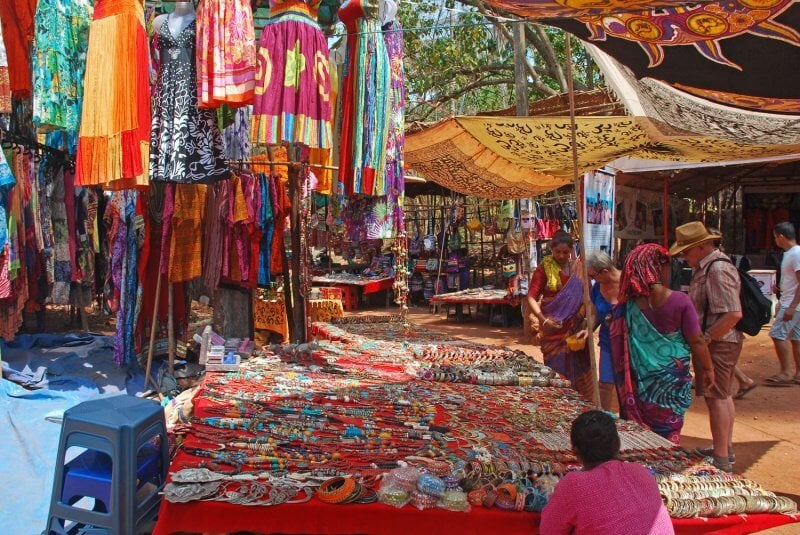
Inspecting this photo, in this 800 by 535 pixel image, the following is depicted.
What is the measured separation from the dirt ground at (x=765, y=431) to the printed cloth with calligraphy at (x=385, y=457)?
63.4 inches

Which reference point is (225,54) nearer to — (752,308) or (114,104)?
(114,104)

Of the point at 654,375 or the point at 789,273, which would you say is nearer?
the point at 654,375

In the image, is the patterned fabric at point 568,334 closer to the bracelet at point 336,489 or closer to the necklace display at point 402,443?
the necklace display at point 402,443

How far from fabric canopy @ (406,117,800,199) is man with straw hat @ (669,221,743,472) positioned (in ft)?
4.58

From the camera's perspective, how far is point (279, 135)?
157 inches

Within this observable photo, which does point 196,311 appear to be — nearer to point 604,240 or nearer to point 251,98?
point 604,240

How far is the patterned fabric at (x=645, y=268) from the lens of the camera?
334cm

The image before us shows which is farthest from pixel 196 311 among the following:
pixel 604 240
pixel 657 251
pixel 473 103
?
pixel 473 103

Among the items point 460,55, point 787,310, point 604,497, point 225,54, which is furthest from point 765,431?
point 460,55

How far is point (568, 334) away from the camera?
4.91 meters

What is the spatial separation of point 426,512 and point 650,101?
141 inches

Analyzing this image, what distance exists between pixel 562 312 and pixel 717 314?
1.27 metres

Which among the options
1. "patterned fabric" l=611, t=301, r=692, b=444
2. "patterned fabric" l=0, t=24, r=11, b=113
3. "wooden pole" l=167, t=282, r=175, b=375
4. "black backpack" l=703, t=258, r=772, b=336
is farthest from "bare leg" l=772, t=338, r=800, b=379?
"patterned fabric" l=0, t=24, r=11, b=113

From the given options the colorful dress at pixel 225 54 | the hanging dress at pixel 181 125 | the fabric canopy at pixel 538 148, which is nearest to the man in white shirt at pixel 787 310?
the fabric canopy at pixel 538 148
